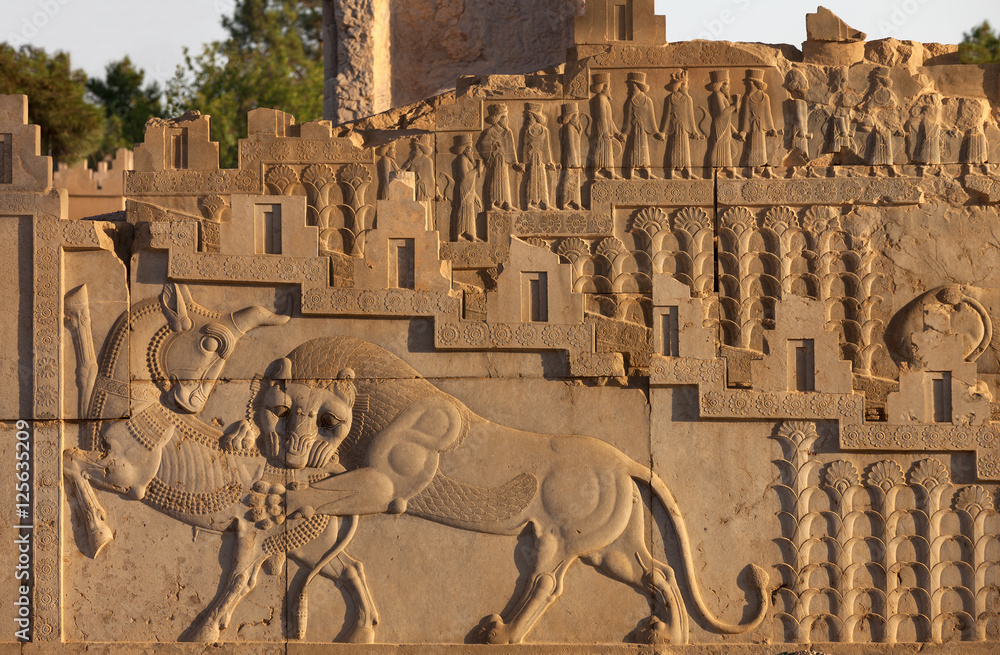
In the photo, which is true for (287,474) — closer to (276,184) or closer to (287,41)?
(276,184)

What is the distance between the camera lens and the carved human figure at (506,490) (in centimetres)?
774

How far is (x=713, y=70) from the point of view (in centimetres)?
838

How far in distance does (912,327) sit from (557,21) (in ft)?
19.7

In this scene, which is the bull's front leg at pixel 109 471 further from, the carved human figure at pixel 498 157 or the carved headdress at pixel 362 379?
the carved human figure at pixel 498 157

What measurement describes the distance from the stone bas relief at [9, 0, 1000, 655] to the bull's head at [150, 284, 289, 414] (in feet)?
0.06

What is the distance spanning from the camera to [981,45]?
23.4 m

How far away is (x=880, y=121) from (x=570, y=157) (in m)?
2.34

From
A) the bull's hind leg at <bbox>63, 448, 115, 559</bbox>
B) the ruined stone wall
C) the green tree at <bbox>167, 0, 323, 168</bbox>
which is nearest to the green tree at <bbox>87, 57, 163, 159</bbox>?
the green tree at <bbox>167, 0, 323, 168</bbox>

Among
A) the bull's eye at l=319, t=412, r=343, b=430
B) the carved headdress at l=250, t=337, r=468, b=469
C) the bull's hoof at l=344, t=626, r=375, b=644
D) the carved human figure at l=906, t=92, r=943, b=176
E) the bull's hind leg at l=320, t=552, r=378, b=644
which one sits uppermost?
the carved human figure at l=906, t=92, r=943, b=176

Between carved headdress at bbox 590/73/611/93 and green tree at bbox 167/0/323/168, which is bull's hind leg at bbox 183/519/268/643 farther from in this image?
green tree at bbox 167/0/323/168

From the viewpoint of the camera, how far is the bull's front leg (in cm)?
790

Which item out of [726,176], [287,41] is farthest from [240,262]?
[287,41]

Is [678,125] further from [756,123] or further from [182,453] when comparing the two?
[182,453]

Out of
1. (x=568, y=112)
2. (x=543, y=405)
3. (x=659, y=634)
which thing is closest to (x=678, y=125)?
(x=568, y=112)
